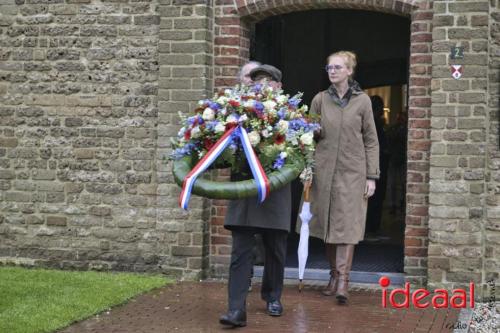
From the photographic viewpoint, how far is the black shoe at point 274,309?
22.2 feet

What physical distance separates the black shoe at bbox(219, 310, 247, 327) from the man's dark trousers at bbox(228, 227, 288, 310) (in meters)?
0.04

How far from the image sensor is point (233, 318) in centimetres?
629

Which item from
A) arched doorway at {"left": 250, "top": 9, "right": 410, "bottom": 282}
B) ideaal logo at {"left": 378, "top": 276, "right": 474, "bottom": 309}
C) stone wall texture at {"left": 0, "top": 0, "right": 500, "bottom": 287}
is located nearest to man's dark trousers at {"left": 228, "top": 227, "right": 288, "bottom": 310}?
ideaal logo at {"left": 378, "top": 276, "right": 474, "bottom": 309}

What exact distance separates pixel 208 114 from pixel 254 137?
1.21 ft

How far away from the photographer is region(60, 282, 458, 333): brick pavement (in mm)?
6391

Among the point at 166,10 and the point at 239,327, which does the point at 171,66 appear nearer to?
the point at 166,10

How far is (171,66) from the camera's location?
867 cm

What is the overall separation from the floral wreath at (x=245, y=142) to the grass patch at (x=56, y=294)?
4.69 feet

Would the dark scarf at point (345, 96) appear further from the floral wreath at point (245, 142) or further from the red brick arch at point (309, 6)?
the floral wreath at point (245, 142)

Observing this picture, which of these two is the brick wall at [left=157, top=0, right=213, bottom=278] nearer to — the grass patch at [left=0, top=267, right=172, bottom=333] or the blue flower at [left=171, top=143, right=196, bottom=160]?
the grass patch at [left=0, top=267, right=172, bottom=333]

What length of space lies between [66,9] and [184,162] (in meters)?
3.49

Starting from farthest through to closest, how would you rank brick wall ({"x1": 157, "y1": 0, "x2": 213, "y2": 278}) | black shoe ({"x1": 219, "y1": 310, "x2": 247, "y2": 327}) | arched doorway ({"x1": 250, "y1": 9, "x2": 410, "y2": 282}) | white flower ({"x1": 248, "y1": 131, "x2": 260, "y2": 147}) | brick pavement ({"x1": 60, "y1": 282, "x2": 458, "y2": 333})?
arched doorway ({"x1": 250, "y1": 9, "x2": 410, "y2": 282}), brick wall ({"x1": 157, "y1": 0, "x2": 213, "y2": 278}), brick pavement ({"x1": 60, "y1": 282, "x2": 458, "y2": 333}), black shoe ({"x1": 219, "y1": 310, "x2": 247, "y2": 327}), white flower ({"x1": 248, "y1": 131, "x2": 260, "y2": 147})

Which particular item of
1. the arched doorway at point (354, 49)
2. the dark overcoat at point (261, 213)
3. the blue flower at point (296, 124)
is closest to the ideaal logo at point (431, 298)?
the dark overcoat at point (261, 213)

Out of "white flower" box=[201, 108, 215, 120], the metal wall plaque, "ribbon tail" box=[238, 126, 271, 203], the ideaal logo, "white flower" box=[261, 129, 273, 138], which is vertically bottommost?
the ideaal logo
